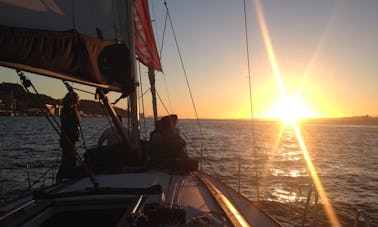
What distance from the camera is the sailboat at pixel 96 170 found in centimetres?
322

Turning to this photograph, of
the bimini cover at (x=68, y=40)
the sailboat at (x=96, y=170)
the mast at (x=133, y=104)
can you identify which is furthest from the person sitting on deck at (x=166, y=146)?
the bimini cover at (x=68, y=40)

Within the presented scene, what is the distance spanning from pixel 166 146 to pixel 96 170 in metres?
1.48

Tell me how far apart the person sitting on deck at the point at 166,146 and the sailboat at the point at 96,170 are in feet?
2.73

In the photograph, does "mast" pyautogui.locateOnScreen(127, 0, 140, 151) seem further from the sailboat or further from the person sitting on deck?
the person sitting on deck

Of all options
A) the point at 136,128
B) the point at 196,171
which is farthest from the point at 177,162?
the point at 136,128

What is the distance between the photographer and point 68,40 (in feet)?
12.2

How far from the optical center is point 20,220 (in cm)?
352

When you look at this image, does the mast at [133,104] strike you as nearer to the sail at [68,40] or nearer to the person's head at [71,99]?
the sail at [68,40]

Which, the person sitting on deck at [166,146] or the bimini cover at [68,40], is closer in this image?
the bimini cover at [68,40]

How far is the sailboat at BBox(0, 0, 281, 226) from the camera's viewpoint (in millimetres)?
3223

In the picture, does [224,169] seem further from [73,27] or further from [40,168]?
[73,27]

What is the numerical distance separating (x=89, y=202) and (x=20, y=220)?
33.0 inches

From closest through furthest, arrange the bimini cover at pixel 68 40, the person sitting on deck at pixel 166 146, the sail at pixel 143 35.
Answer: the bimini cover at pixel 68 40 → the person sitting on deck at pixel 166 146 → the sail at pixel 143 35

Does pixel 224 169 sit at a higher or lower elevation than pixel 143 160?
lower
